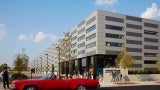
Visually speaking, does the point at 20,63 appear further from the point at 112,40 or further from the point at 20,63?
the point at 112,40

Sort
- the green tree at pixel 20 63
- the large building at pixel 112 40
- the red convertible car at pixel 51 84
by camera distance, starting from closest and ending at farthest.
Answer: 1. the red convertible car at pixel 51 84
2. the green tree at pixel 20 63
3. the large building at pixel 112 40

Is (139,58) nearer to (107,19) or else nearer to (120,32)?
(120,32)

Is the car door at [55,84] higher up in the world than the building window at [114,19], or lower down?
lower down

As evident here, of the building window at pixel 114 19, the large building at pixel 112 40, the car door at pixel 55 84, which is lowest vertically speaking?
the car door at pixel 55 84

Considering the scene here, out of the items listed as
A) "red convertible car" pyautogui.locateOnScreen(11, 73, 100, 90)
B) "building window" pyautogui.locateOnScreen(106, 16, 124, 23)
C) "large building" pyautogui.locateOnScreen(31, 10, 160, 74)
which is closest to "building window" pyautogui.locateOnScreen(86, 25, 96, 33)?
"large building" pyautogui.locateOnScreen(31, 10, 160, 74)

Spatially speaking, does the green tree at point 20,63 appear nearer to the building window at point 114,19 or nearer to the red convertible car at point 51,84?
the red convertible car at point 51,84

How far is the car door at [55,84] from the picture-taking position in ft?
61.6

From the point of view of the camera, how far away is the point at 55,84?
62.0 ft

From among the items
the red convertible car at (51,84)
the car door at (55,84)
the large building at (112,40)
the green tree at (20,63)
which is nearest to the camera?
the red convertible car at (51,84)

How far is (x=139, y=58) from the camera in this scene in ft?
288

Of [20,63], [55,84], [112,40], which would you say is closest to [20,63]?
[20,63]

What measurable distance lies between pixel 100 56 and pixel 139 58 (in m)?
14.6

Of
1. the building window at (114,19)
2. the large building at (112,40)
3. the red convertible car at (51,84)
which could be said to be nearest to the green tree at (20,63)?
the large building at (112,40)

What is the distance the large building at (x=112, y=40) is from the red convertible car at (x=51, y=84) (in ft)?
165
